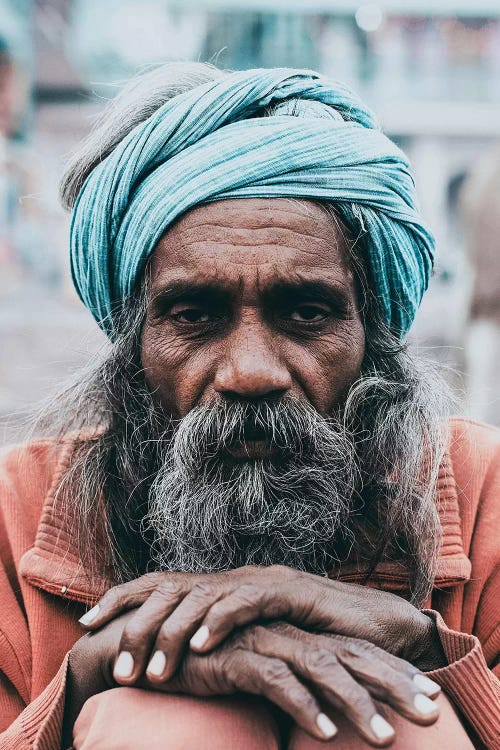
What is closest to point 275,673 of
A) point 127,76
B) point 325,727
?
point 325,727

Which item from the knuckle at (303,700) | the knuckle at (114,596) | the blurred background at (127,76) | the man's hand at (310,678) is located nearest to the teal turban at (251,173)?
the knuckle at (114,596)

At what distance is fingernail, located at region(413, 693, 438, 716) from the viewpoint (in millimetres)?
1390

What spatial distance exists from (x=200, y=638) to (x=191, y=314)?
2.76 feet

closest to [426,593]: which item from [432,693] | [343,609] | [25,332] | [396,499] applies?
[396,499]

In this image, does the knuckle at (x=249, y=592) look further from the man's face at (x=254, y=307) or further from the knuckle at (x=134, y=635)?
the man's face at (x=254, y=307)

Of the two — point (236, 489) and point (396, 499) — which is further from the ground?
point (236, 489)

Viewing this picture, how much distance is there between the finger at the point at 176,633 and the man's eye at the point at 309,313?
755 mm

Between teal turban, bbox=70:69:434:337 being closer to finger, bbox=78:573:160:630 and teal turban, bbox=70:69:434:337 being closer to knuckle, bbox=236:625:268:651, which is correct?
finger, bbox=78:573:160:630

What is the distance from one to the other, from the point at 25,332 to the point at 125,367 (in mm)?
9683

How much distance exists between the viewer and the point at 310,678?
1464 millimetres

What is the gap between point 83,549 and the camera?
2.12m

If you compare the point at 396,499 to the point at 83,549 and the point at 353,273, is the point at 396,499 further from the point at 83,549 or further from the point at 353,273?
the point at 83,549

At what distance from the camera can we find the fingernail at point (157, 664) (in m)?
1.54

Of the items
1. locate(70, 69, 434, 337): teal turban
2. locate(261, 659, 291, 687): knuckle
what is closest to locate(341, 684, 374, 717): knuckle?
locate(261, 659, 291, 687): knuckle
